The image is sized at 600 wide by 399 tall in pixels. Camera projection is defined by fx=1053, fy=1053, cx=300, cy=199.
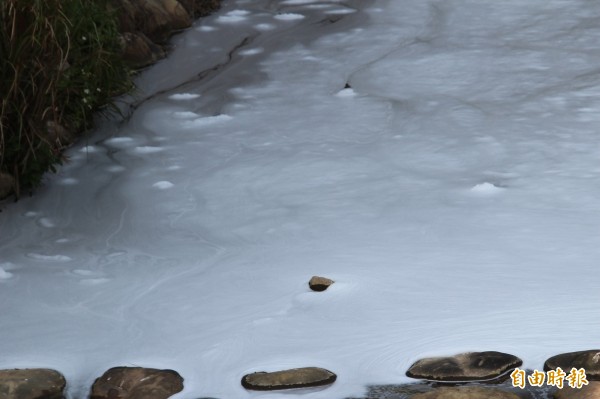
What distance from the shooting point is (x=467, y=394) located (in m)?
1.84

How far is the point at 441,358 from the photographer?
6.58 ft

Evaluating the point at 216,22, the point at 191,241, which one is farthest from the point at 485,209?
the point at 216,22

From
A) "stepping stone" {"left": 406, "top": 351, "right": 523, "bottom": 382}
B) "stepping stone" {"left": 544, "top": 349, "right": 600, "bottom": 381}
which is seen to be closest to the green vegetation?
"stepping stone" {"left": 406, "top": 351, "right": 523, "bottom": 382}

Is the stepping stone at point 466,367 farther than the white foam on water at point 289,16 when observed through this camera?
No

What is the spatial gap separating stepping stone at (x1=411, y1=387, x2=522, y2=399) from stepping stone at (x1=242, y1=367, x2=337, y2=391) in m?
0.19

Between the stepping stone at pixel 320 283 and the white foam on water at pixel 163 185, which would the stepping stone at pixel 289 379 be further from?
the white foam on water at pixel 163 185

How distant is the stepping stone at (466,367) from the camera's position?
194 cm

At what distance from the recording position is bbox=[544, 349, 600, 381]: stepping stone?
6.17 ft

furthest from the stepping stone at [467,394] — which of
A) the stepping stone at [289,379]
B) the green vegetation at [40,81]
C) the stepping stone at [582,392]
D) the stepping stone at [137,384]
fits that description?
the green vegetation at [40,81]

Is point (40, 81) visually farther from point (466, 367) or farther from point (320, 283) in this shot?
point (466, 367)

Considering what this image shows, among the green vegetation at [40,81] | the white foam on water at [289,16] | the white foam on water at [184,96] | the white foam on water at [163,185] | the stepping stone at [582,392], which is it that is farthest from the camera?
the white foam on water at [289,16]

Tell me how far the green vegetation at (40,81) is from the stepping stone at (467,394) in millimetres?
1464

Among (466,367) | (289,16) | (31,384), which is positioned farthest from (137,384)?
(289,16)

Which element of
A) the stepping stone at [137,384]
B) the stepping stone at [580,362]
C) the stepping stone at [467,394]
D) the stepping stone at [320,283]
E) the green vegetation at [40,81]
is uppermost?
the green vegetation at [40,81]
